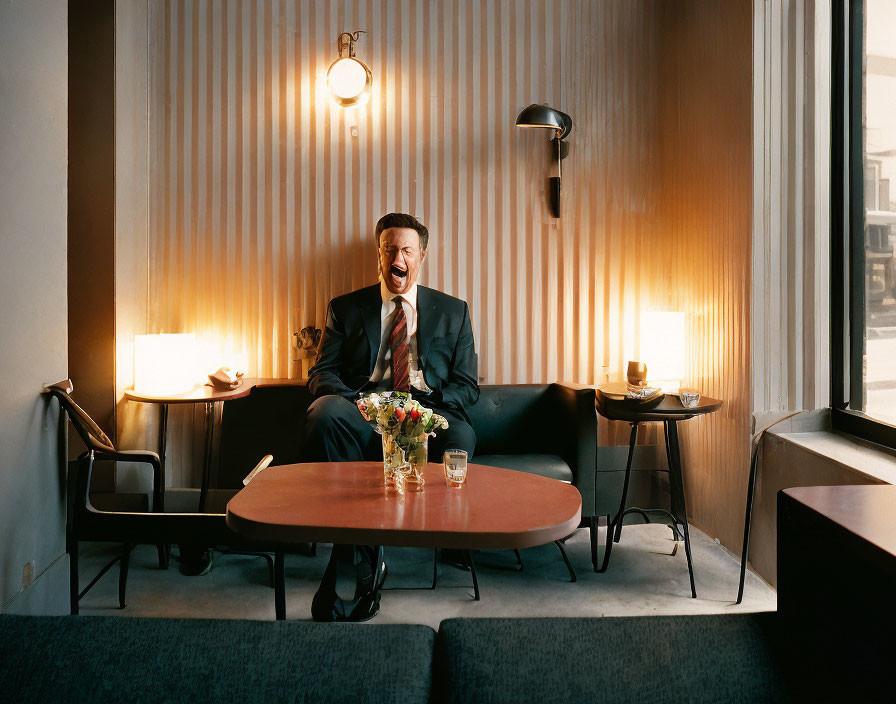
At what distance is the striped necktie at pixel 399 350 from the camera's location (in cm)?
333

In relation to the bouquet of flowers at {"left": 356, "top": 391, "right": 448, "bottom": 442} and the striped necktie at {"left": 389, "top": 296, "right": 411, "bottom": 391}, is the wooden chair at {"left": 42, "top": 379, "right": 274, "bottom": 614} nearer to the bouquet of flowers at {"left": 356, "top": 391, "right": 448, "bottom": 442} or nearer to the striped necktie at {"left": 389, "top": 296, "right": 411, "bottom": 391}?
the bouquet of flowers at {"left": 356, "top": 391, "right": 448, "bottom": 442}

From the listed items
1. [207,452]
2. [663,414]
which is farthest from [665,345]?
[207,452]

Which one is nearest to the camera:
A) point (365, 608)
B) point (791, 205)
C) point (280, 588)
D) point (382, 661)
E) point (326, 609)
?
point (382, 661)

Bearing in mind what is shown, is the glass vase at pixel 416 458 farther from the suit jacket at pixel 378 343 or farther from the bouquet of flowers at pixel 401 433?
the suit jacket at pixel 378 343

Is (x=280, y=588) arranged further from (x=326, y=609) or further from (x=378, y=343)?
(x=378, y=343)

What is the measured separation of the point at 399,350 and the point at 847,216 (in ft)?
7.09

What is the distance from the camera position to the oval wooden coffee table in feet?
5.43

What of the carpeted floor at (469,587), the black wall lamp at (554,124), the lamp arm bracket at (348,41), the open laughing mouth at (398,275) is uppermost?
the lamp arm bracket at (348,41)

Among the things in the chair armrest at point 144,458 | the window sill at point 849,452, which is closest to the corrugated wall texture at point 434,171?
the window sill at point 849,452

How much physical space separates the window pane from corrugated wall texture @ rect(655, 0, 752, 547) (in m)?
0.46

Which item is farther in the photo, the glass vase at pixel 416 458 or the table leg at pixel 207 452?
the table leg at pixel 207 452

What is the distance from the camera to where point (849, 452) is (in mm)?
2508

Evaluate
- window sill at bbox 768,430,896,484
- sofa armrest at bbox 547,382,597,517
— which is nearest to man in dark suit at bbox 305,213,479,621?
sofa armrest at bbox 547,382,597,517

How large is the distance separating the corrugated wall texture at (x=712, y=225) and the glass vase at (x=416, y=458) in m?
1.74
